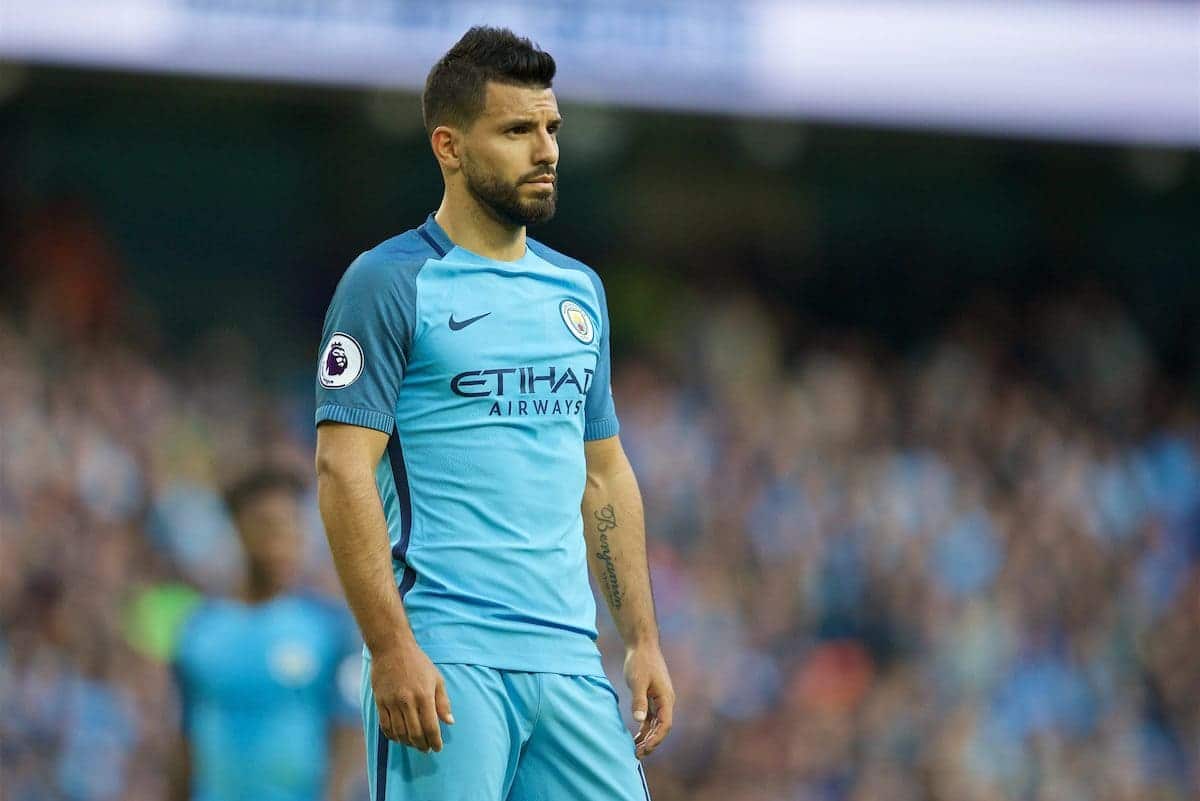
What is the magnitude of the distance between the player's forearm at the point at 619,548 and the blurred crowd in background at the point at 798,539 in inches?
186

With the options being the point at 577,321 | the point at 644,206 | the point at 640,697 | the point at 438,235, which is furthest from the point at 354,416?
the point at 644,206

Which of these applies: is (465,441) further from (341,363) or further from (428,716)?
(428,716)

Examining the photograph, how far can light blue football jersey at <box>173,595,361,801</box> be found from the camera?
584 cm

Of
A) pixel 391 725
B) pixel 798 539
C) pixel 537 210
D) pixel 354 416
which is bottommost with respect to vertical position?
pixel 798 539

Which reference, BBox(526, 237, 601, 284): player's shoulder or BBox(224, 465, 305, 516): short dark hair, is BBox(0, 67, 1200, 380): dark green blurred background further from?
BBox(526, 237, 601, 284): player's shoulder

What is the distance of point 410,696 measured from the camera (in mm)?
3293

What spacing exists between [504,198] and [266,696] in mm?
2899

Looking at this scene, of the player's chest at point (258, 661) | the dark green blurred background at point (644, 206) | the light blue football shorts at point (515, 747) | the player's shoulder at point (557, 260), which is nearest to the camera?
the light blue football shorts at point (515, 747)

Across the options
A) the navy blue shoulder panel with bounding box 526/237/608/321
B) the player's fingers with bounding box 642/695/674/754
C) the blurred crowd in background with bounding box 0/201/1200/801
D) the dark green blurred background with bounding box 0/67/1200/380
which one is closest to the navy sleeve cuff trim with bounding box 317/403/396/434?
the navy blue shoulder panel with bounding box 526/237/608/321

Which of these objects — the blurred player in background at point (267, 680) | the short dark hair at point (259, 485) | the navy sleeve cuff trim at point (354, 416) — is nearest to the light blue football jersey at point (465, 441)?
the navy sleeve cuff trim at point (354, 416)

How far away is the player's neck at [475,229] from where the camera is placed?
3701 millimetres

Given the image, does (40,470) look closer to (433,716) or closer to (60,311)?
(60,311)

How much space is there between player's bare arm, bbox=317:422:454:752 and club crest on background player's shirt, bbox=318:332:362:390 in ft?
0.41

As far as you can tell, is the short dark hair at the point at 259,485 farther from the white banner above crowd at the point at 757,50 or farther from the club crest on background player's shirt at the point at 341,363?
the white banner above crowd at the point at 757,50
